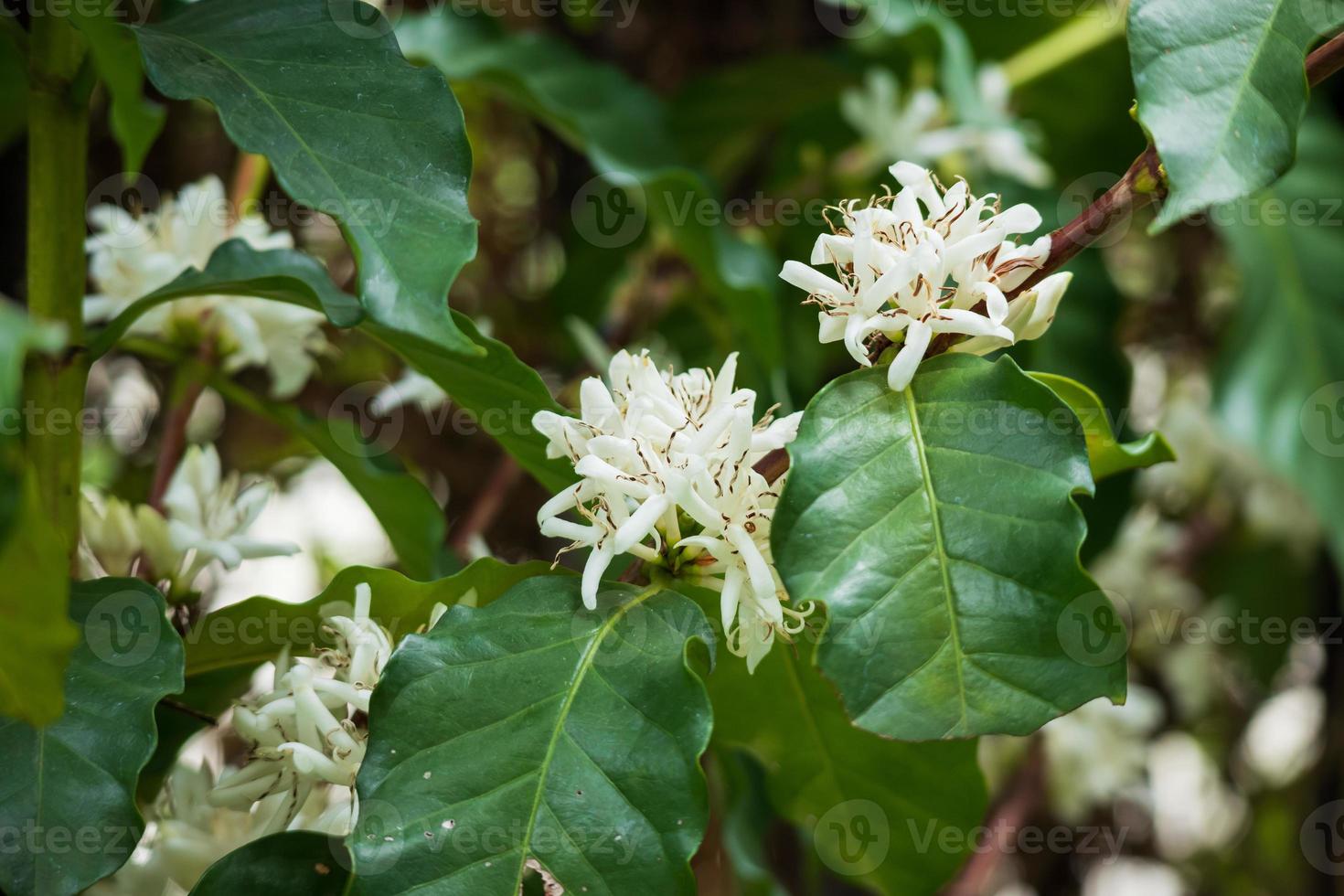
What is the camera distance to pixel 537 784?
44 centimetres

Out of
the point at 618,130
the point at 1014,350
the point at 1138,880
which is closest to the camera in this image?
the point at 1014,350

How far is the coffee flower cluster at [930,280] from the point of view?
1.53 ft

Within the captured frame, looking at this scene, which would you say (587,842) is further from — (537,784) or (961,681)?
(961,681)

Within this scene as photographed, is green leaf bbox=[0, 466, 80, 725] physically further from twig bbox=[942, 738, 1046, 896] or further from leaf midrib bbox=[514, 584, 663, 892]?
twig bbox=[942, 738, 1046, 896]

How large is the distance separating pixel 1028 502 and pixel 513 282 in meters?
1.19

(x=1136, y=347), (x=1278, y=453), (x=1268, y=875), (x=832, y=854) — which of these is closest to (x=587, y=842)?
Answer: (x=832, y=854)

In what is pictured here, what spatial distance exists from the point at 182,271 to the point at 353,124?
10.0 inches

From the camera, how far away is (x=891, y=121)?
110 cm

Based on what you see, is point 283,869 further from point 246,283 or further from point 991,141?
point 991,141

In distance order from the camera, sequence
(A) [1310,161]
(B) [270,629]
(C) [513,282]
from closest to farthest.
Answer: (B) [270,629], (A) [1310,161], (C) [513,282]

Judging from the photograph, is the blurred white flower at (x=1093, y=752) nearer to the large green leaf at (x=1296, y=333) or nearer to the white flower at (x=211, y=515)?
the large green leaf at (x=1296, y=333)

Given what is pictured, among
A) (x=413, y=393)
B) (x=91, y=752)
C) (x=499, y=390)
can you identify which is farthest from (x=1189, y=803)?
(x=91, y=752)

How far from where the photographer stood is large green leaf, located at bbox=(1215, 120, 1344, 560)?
3.68 feet

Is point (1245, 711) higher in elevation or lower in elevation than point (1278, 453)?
lower
